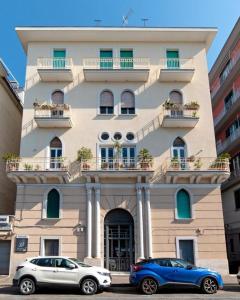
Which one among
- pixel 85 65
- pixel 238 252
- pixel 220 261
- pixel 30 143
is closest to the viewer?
pixel 220 261

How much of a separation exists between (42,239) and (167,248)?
791 centimetres

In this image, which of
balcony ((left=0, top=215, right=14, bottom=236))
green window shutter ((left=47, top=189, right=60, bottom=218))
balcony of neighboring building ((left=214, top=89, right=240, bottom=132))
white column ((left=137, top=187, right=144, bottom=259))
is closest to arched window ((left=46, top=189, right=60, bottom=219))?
green window shutter ((left=47, top=189, right=60, bottom=218))

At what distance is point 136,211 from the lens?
23.0 meters

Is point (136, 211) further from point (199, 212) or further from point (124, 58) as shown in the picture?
point (124, 58)

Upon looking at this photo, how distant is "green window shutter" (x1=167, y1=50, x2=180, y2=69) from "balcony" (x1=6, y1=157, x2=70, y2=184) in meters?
10.5

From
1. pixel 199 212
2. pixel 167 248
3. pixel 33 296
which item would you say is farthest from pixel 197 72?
pixel 33 296

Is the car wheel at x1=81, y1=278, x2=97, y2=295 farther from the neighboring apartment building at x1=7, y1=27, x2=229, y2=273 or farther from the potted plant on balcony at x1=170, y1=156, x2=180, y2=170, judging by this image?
the potted plant on balcony at x1=170, y1=156, x2=180, y2=170

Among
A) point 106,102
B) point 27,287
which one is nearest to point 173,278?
point 27,287

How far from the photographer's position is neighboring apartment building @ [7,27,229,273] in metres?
22.6

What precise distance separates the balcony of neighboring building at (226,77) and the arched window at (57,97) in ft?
46.8

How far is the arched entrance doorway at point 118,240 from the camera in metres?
22.6

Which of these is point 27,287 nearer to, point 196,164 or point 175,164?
point 175,164

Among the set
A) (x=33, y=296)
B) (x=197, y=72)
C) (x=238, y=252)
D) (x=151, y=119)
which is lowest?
(x=33, y=296)

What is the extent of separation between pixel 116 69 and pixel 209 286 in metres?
15.8
